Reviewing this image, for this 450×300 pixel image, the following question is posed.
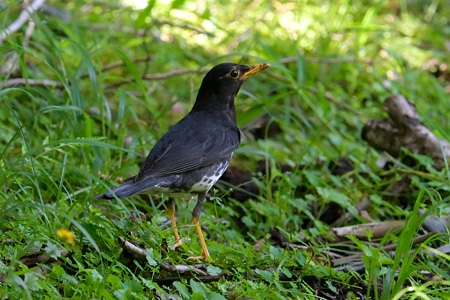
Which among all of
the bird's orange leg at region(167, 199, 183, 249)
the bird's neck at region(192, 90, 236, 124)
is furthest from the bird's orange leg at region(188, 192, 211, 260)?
the bird's neck at region(192, 90, 236, 124)

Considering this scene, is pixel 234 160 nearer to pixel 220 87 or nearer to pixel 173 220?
pixel 220 87

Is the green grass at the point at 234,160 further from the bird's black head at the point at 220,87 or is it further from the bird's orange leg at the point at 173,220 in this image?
the bird's black head at the point at 220,87

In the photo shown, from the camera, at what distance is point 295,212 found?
5625 millimetres

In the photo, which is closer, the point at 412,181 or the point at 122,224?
the point at 122,224

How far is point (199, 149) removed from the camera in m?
4.75

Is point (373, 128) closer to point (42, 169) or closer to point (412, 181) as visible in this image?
point (412, 181)

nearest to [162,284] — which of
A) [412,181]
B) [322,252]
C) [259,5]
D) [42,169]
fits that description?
[42,169]

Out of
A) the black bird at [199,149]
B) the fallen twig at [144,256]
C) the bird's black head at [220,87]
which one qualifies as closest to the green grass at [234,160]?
the fallen twig at [144,256]

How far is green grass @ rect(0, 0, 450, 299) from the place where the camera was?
376 cm

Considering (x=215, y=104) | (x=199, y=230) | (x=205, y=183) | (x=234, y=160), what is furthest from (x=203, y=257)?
(x=234, y=160)

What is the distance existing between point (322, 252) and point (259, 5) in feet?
16.1

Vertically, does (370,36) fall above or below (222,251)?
below

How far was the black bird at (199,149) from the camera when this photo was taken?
4.43 metres

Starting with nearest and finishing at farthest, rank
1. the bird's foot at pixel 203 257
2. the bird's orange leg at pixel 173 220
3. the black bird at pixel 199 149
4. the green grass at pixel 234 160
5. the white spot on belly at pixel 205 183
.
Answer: the green grass at pixel 234 160
the bird's foot at pixel 203 257
the bird's orange leg at pixel 173 220
the black bird at pixel 199 149
the white spot on belly at pixel 205 183
